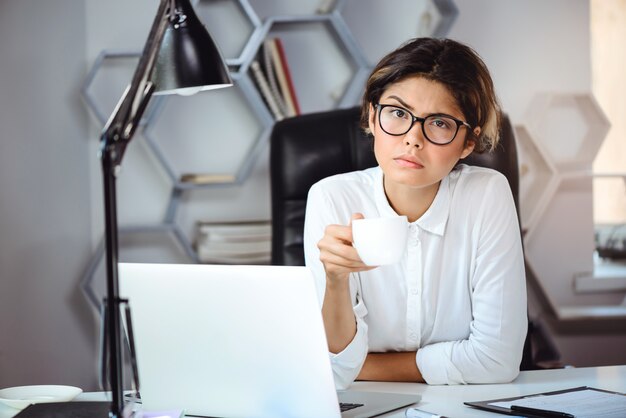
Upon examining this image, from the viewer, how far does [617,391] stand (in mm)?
1231

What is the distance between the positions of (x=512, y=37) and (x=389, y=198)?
5.22 ft

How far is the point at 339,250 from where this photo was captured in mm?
1198

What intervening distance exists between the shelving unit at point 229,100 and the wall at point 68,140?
Answer: 0.23 feet

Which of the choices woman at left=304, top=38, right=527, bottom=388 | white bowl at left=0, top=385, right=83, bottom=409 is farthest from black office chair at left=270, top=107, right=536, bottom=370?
white bowl at left=0, top=385, right=83, bottom=409

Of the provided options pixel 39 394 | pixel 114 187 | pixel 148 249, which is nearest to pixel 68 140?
pixel 148 249

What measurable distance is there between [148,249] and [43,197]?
1.42 feet

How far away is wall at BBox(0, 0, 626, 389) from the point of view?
2385mm

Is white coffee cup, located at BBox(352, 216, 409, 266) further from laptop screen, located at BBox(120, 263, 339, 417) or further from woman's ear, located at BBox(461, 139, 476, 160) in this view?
woman's ear, located at BBox(461, 139, 476, 160)

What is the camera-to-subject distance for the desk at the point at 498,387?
1.18m

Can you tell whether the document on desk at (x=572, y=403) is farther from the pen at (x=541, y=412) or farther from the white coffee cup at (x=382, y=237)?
the white coffee cup at (x=382, y=237)

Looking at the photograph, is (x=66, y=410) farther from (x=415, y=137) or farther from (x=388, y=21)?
(x=388, y=21)

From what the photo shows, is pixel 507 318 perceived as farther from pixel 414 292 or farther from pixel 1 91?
pixel 1 91

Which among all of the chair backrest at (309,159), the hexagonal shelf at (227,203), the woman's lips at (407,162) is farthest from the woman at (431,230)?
the hexagonal shelf at (227,203)

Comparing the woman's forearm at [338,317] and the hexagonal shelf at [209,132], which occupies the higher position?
the hexagonal shelf at [209,132]
